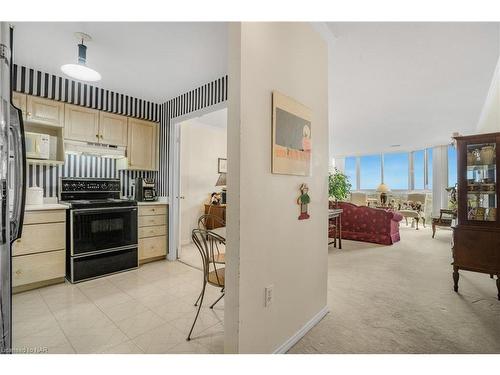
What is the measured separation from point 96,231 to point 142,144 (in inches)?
59.8

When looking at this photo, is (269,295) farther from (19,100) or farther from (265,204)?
(19,100)

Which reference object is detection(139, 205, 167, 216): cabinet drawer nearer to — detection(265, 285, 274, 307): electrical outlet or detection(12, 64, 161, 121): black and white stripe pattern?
detection(12, 64, 161, 121): black and white stripe pattern

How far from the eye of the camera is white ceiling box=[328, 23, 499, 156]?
86.1 inches

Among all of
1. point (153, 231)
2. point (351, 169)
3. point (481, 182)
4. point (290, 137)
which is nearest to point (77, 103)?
point (153, 231)

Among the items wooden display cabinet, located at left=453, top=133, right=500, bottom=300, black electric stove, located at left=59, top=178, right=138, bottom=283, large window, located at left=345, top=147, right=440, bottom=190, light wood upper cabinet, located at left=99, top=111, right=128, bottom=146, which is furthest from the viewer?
large window, located at left=345, top=147, right=440, bottom=190

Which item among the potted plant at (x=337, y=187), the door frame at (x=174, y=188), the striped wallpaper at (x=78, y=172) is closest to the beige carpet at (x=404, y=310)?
the potted plant at (x=337, y=187)

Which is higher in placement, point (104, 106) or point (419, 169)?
point (104, 106)

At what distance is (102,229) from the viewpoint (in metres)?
3.06

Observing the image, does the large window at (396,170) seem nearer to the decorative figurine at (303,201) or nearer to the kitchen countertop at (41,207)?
the decorative figurine at (303,201)

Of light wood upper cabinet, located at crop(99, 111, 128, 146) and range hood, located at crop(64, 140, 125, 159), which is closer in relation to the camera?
range hood, located at crop(64, 140, 125, 159)

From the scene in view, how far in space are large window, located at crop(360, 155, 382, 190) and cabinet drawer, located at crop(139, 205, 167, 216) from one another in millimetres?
8432

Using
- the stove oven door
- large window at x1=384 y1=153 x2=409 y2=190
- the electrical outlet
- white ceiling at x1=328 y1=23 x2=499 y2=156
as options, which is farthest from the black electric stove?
large window at x1=384 y1=153 x2=409 y2=190
